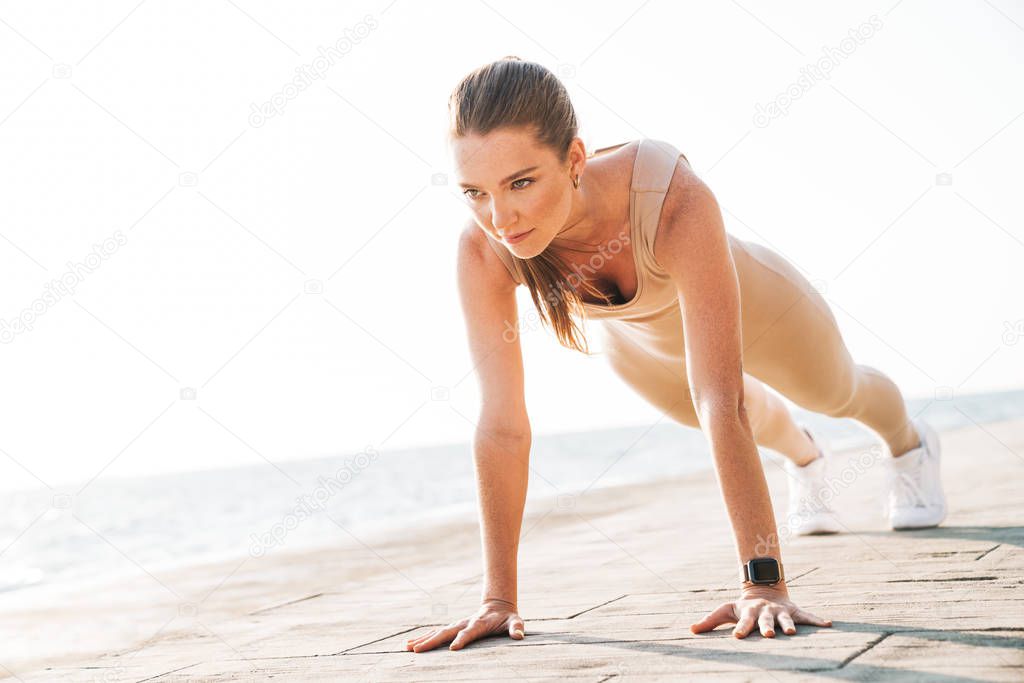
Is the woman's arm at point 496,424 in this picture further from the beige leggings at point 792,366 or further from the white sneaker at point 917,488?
the white sneaker at point 917,488

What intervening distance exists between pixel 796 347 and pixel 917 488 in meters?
0.90

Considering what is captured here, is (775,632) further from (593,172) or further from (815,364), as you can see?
(815,364)

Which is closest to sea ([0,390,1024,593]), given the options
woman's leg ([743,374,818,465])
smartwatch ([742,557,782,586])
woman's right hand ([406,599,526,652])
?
woman's leg ([743,374,818,465])

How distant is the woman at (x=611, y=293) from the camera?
6.77ft

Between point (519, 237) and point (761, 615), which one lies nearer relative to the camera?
point (761, 615)

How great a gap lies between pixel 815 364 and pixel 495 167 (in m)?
1.56

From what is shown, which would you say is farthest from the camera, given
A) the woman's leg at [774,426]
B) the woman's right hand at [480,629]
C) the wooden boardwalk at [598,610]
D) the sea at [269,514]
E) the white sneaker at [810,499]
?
the sea at [269,514]

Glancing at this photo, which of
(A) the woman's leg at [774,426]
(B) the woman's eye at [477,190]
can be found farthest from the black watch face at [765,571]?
(A) the woman's leg at [774,426]

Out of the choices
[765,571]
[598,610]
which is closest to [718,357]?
[765,571]

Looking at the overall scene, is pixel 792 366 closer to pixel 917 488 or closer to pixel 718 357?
pixel 917 488

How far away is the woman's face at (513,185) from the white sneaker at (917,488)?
207cm

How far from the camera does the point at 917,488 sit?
354 centimetres

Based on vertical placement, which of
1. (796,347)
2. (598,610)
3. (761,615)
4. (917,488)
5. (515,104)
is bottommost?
(761,615)

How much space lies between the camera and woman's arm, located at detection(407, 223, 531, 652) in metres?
2.27
